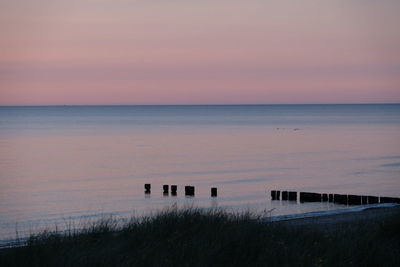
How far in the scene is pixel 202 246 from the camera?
38.5ft

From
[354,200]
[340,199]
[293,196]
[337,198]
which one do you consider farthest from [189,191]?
[354,200]

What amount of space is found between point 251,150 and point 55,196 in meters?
35.6

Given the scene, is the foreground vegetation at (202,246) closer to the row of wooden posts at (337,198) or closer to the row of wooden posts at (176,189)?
the row of wooden posts at (337,198)

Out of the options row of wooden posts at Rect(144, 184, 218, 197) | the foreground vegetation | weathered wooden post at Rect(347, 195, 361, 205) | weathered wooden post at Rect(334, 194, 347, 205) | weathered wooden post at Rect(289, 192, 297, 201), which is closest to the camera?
the foreground vegetation

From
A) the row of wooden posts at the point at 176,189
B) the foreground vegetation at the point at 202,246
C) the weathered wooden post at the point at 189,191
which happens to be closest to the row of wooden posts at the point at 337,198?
the row of wooden posts at the point at 176,189

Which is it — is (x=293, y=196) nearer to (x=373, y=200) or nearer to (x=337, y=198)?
(x=337, y=198)

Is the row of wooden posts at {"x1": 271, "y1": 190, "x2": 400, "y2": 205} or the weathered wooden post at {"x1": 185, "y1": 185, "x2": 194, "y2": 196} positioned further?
the weathered wooden post at {"x1": 185, "y1": 185, "x2": 194, "y2": 196}

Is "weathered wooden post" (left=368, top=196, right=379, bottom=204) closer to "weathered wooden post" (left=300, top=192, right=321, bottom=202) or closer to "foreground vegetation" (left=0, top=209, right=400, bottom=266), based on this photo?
"weathered wooden post" (left=300, top=192, right=321, bottom=202)

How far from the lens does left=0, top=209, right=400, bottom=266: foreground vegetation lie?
11.0 meters

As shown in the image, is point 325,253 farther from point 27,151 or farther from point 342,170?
point 27,151

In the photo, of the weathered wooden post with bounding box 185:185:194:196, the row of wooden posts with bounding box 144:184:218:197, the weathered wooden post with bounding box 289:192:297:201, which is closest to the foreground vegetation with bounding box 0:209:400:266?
the weathered wooden post with bounding box 289:192:297:201

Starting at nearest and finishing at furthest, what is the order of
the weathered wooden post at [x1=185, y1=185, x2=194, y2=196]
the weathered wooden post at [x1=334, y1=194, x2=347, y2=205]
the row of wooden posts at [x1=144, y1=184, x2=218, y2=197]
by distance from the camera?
the weathered wooden post at [x1=334, y1=194, x2=347, y2=205]
the row of wooden posts at [x1=144, y1=184, x2=218, y2=197]
the weathered wooden post at [x1=185, y1=185, x2=194, y2=196]

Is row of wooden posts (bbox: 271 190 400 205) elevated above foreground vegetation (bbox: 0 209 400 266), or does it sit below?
below

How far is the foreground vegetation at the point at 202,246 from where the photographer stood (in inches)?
433
